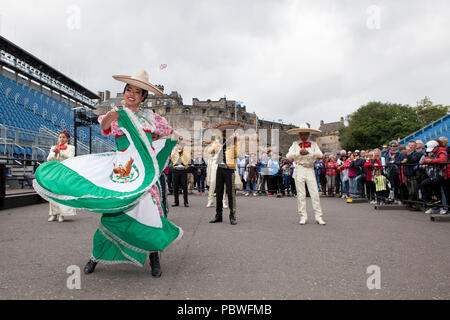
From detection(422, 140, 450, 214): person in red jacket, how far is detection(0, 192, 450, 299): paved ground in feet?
6.27

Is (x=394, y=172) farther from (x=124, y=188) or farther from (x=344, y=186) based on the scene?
(x=124, y=188)

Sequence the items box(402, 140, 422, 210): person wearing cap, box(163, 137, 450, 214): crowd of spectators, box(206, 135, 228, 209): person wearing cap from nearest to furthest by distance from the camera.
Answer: box(163, 137, 450, 214): crowd of spectators → box(206, 135, 228, 209): person wearing cap → box(402, 140, 422, 210): person wearing cap

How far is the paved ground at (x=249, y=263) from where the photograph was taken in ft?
9.80

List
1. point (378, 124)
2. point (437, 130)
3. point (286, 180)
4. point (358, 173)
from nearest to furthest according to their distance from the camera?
point (358, 173) < point (286, 180) < point (437, 130) < point (378, 124)

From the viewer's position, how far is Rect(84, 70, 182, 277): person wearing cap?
355 cm

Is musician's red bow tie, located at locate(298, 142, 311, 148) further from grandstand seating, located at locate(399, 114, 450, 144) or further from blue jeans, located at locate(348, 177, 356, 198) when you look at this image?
grandstand seating, located at locate(399, 114, 450, 144)

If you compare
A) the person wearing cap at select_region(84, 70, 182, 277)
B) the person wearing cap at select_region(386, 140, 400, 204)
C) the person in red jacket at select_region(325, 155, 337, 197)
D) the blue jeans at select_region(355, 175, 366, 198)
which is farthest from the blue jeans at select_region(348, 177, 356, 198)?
the person wearing cap at select_region(84, 70, 182, 277)

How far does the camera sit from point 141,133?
364 cm

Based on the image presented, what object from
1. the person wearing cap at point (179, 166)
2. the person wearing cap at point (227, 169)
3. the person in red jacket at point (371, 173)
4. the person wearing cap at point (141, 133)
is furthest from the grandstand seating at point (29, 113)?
the person in red jacket at point (371, 173)

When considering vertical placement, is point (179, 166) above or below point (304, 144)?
below

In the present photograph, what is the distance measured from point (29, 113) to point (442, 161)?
27.2 meters

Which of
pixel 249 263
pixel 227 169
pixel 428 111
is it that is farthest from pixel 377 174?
pixel 428 111
